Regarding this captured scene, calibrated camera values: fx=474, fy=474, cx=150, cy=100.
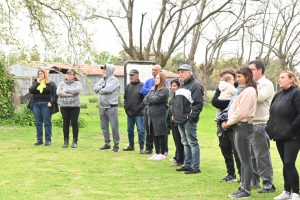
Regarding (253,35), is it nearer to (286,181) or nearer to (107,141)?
(107,141)

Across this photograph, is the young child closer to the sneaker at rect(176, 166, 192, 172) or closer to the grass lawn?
the grass lawn

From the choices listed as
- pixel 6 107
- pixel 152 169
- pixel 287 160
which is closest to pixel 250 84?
pixel 287 160

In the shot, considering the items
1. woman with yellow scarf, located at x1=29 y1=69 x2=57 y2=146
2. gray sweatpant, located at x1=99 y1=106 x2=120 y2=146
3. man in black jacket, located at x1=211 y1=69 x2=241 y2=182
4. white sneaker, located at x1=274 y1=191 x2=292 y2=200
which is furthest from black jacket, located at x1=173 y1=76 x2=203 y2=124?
woman with yellow scarf, located at x1=29 y1=69 x2=57 y2=146

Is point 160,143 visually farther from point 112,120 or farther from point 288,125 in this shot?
point 288,125

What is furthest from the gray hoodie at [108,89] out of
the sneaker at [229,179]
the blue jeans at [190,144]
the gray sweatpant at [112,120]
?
the sneaker at [229,179]

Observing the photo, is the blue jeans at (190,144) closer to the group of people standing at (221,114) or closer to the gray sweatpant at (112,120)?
the group of people standing at (221,114)

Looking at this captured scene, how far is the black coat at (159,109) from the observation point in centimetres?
928

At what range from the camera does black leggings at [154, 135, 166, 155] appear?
374 inches

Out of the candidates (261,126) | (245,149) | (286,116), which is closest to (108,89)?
(261,126)

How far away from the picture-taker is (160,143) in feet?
31.2

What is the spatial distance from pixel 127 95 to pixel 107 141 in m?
1.13

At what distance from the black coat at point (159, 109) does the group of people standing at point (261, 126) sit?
2398 mm

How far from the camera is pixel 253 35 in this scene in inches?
1578

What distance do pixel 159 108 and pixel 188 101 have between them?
1.43m
